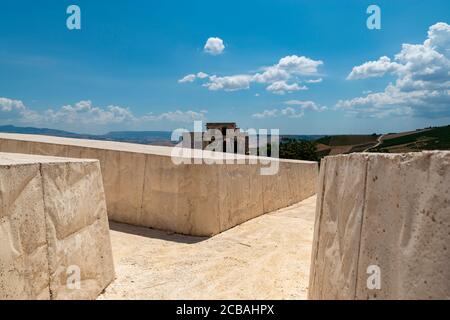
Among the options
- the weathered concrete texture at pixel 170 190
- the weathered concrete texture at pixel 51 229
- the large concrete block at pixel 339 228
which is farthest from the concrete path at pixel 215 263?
the large concrete block at pixel 339 228

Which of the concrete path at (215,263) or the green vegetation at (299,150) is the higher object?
the green vegetation at (299,150)

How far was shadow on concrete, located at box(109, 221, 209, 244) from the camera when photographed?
811 cm

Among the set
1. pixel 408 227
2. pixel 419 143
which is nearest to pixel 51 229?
pixel 408 227

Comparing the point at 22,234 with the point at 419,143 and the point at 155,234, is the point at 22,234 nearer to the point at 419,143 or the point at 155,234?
the point at 155,234

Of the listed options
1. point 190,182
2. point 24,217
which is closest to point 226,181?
point 190,182

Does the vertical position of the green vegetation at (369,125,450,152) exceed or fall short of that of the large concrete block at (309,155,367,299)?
it exceeds it

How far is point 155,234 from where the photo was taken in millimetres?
8344

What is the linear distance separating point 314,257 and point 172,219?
4.52m

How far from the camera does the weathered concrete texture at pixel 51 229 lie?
342cm

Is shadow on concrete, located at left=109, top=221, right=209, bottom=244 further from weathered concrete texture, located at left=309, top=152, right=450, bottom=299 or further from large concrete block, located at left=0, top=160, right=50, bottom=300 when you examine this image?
weathered concrete texture, located at left=309, top=152, right=450, bottom=299

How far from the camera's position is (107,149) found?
30.7 feet

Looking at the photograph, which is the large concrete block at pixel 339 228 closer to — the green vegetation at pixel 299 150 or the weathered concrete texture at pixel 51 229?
the weathered concrete texture at pixel 51 229

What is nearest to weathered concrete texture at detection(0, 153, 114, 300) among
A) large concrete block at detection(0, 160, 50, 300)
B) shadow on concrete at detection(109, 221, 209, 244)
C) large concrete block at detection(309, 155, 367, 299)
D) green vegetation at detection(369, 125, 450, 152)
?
large concrete block at detection(0, 160, 50, 300)

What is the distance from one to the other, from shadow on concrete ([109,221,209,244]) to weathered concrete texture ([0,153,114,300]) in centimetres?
256
